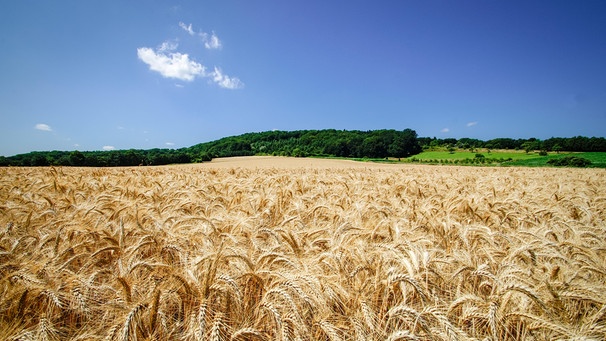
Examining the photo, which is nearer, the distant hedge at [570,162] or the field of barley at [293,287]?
the field of barley at [293,287]

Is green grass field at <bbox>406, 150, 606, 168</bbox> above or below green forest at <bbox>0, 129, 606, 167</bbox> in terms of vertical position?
below

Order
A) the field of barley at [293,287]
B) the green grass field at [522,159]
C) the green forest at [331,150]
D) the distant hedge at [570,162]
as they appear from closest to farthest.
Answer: the field of barley at [293,287] < the green forest at [331,150] < the distant hedge at [570,162] < the green grass field at [522,159]

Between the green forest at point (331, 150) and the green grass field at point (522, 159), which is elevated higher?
the green forest at point (331, 150)

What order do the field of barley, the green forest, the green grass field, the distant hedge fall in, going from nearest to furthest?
the field of barley < the green forest < the distant hedge < the green grass field

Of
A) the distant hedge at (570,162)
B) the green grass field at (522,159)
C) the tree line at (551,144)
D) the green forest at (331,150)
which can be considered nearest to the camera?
the green forest at (331,150)

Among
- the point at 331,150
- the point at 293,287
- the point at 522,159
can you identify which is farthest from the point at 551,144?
the point at 293,287

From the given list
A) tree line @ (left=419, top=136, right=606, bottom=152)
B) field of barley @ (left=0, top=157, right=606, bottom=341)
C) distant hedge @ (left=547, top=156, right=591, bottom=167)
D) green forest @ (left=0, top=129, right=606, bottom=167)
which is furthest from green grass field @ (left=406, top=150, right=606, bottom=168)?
field of barley @ (left=0, top=157, right=606, bottom=341)

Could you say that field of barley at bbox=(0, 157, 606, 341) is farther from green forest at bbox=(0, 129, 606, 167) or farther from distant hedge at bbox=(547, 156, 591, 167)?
distant hedge at bbox=(547, 156, 591, 167)

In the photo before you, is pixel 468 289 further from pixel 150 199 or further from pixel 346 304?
pixel 150 199


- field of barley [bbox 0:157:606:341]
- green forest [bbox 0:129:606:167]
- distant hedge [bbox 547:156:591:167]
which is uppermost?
green forest [bbox 0:129:606:167]

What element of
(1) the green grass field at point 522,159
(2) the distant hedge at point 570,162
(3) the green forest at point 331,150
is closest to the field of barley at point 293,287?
(3) the green forest at point 331,150

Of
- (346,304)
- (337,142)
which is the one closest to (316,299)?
(346,304)

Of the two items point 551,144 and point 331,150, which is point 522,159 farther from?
point 331,150

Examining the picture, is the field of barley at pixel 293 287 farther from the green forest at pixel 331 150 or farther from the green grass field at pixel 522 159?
the green grass field at pixel 522 159
